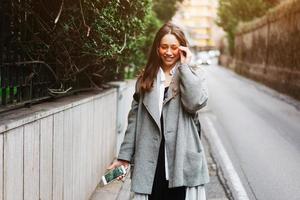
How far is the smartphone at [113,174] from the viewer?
3.60m

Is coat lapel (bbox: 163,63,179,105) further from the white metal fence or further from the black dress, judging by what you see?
the white metal fence

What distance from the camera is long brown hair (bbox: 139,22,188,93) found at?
11.7ft

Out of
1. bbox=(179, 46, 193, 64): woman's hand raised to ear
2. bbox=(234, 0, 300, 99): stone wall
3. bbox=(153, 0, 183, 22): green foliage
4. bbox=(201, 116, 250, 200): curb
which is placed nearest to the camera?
bbox=(179, 46, 193, 64): woman's hand raised to ear

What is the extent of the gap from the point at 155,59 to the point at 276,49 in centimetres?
2476

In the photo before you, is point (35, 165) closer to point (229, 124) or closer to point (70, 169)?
point (70, 169)

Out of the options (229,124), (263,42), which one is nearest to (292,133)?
(229,124)

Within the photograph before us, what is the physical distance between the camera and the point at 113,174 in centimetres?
362

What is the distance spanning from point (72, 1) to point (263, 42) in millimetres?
27882

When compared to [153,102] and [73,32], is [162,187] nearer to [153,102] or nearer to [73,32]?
[153,102]

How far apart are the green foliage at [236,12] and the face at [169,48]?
33.1 m

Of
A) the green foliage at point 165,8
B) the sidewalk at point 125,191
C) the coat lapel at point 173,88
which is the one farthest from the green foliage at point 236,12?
the coat lapel at point 173,88

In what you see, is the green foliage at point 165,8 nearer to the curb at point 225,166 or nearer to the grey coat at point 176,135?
the curb at point 225,166

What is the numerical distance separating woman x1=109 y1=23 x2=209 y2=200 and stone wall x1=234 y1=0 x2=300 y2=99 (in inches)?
700

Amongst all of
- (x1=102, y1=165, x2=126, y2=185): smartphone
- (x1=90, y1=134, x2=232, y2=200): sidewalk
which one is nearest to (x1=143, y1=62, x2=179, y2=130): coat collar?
(x1=102, y1=165, x2=126, y2=185): smartphone
